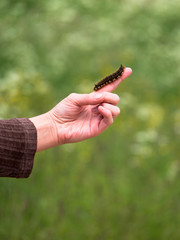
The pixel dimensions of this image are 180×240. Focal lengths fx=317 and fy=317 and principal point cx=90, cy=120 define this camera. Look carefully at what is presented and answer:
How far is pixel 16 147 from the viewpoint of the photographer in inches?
118

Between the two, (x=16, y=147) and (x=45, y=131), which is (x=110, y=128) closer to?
(x=45, y=131)

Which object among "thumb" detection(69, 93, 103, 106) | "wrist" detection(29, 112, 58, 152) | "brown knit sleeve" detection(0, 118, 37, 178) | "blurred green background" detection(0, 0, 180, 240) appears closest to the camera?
"brown knit sleeve" detection(0, 118, 37, 178)

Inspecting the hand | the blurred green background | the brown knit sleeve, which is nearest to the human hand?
the hand

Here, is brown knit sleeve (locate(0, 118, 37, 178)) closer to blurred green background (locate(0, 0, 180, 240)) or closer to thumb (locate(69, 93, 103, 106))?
thumb (locate(69, 93, 103, 106))

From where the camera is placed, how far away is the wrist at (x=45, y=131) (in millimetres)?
3369

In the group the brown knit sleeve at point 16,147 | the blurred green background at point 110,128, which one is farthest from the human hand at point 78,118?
the blurred green background at point 110,128

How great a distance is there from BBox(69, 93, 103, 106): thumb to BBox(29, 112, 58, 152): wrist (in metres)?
0.38

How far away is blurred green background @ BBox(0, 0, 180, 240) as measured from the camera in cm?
493

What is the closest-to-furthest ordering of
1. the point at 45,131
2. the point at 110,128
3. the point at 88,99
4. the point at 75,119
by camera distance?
the point at 88,99 → the point at 45,131 → the point at 75,119 → the point at 110,128

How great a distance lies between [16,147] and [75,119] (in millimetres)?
872

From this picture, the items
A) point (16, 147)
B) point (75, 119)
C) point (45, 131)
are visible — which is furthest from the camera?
point (75, 119)

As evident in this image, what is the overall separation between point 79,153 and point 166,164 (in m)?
1.77

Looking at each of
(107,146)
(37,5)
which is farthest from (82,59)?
(107,146)

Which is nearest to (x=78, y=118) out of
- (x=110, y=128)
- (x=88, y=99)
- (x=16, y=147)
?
(x=88, y=99)
